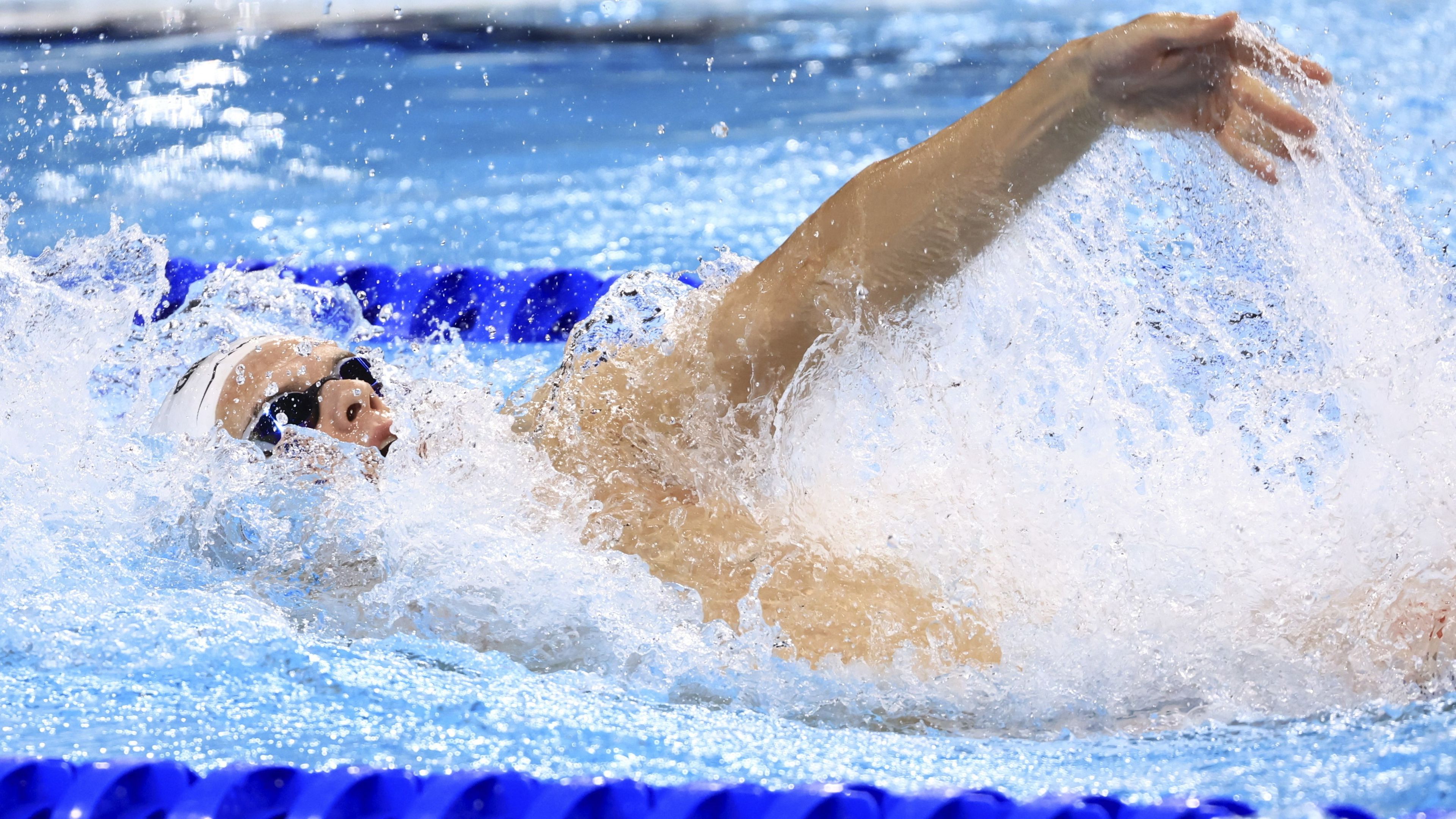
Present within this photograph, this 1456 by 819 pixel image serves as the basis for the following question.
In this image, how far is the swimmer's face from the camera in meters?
1.78

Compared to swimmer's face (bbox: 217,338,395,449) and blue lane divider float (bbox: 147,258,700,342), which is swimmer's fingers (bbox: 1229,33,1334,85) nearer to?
swimmer's face (bbox: 217,338,395,449)

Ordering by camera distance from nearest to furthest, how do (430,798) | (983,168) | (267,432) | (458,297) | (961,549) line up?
(430,798) → (983,168) → (961,549) → (267,432) → (458,297)

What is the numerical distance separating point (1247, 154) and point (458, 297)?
80.3 inches

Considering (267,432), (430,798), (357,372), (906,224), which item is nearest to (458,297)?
(357,372)

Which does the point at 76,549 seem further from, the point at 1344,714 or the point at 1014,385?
the point at 1344,714

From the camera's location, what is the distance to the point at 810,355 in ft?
5.17

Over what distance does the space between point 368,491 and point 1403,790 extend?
1220 mm

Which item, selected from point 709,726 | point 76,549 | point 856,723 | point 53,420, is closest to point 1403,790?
point 856,723

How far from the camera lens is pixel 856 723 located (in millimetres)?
1424

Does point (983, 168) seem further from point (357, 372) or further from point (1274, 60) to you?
point (357, 372)

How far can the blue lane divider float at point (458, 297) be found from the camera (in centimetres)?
287

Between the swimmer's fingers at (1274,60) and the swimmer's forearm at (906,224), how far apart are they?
0.14 metres

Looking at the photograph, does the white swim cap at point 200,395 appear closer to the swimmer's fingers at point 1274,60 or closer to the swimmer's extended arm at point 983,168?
the swimmer's extended arm at point 983,168

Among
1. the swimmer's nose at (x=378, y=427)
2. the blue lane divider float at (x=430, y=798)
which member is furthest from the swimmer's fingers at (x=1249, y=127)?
the swimmer's nose at (x=378, y=427)
